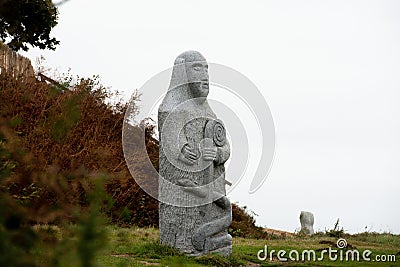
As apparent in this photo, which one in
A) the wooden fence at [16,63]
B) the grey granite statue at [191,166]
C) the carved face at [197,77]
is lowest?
the grey granite statue at [191,166]

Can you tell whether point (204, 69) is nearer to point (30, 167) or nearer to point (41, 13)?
point (30, 167)

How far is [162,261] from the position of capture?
7.95 m

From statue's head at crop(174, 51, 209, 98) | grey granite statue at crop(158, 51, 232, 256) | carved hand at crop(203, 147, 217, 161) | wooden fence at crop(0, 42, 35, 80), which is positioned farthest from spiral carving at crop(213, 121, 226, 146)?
wooden fence at crop(0, 42, 35, 80)

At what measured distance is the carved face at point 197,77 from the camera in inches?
360

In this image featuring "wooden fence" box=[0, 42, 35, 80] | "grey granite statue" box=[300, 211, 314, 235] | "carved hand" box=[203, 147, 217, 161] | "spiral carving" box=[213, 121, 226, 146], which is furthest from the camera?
"grey granite statue" box=[300, 211, 314, 235]

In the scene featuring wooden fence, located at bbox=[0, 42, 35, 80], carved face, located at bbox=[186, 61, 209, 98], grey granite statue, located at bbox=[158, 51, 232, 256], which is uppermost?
wooden fence, located at bbox=[0, 42, 35, 80]

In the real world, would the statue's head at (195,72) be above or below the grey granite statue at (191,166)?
above

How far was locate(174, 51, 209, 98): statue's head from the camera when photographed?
9.14 metres

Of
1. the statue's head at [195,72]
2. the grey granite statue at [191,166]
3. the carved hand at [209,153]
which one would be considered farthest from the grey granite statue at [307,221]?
the statue's head at [195,72]

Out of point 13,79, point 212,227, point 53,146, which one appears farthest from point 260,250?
point 13,79

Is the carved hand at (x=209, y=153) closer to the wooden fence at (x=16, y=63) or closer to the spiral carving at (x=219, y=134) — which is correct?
the spiral carving at (x=219, y=134)

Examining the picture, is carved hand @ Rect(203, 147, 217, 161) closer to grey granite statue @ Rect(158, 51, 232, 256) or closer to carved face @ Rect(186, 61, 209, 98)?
grey granite statue @ Rect(158, 51, 232, 256)

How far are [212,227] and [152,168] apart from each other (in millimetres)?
6384

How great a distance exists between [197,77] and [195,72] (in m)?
0.08
